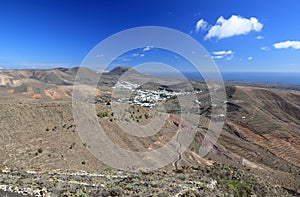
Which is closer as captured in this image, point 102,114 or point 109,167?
point 109,167

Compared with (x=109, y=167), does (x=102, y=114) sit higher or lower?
higher

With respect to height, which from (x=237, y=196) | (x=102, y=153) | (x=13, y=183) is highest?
(x=13, y=183)

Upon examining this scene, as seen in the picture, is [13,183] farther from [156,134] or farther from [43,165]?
[156,134]

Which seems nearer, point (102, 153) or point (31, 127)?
point (102, 153)

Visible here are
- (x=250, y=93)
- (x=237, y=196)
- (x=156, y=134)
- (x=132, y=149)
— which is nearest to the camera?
(x=237, y=196)

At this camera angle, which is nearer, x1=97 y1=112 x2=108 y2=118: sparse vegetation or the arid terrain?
the arid terrain

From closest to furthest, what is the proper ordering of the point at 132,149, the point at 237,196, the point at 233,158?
the point at 237,196 < the point at 132,149 < the point at 233,158

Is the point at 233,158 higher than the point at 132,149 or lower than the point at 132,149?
lower

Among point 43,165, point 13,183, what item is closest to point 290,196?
point 43,165

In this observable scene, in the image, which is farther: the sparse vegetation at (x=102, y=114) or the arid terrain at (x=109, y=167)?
the sparse vegetation at (x=102, y=114)

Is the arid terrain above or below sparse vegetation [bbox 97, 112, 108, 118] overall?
below

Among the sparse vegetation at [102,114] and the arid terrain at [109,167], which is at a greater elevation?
the sparse vegetation at [102,114]
